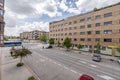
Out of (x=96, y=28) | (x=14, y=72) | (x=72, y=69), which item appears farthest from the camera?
(x=96, y=28)

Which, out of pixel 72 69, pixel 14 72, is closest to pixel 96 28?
pixel 72 69

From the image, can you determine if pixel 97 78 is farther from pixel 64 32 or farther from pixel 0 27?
pixel 64 32

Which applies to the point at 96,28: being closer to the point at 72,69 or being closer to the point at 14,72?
the point at 72,69

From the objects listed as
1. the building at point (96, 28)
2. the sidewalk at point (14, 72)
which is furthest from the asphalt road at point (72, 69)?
the building at point (96, 28)

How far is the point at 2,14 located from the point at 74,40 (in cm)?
3439

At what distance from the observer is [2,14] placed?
3659cm

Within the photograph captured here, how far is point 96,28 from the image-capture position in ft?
129

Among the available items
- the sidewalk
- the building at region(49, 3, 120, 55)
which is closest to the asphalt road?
the sidewalk

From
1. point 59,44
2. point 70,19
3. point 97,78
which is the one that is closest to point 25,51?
point 97,78

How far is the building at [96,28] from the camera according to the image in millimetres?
33125

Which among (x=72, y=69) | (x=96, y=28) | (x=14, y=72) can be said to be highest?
(x=96, y=28)

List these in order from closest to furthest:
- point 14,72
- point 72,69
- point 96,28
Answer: point 14,72 → point 72,69 → point 96,28

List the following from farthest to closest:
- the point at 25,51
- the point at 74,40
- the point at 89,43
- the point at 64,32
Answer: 1. the point at 64,32
2. the point at 74,40
3. the point at 89,43
4. the point at 25,51

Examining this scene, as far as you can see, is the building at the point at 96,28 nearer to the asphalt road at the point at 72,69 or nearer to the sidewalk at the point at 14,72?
the asphalt road at the point at 72,69
